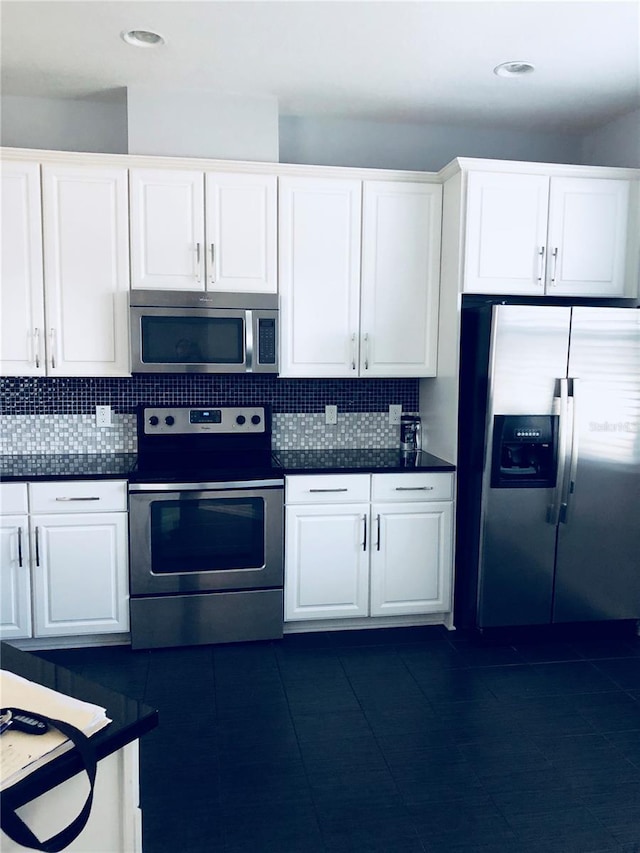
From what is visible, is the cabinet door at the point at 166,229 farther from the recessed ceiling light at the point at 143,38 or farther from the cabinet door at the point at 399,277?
the cabinet door at the point at 399,277

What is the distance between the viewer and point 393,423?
4.11m

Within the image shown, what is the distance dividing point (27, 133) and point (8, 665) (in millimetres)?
3166

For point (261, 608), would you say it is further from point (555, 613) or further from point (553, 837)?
point (553, 837)

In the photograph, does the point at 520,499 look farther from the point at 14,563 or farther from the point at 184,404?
the point at 14,563

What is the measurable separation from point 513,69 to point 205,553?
2646 mm

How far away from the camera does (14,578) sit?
3.22 m

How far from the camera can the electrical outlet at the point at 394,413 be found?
4.10 m

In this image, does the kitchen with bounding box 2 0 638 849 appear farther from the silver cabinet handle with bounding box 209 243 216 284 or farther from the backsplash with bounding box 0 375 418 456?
the silver cabinet handle with bounding box 209 243 216 284

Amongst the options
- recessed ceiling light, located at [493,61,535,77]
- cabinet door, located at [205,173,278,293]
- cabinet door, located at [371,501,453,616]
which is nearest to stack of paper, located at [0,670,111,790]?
cabinet door, located at [371,501,453,616]

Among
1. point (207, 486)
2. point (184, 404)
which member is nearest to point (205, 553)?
point (207, 486)

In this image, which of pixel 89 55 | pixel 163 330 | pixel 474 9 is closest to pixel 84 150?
pixel 89 55

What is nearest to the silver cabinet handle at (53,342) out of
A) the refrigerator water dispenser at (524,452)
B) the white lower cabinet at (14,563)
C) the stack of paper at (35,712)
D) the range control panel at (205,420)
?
the range control panel at (205,420)

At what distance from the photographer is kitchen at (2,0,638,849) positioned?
355cm

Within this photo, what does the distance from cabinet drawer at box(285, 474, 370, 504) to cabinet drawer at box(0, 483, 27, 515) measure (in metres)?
1.21
